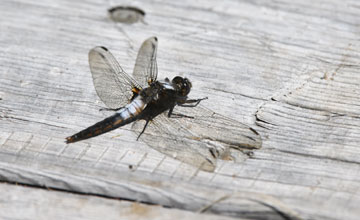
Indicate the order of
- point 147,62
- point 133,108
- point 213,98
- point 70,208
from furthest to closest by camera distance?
point 147,62, point 133,108, point 213,98, point 70,208

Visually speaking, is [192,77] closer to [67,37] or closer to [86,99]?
[86,99]

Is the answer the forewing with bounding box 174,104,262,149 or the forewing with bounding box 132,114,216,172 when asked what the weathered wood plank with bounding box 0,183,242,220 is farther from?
the forewing with bounding box 174,104,262,149

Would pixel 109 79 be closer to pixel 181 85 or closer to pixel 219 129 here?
pixel 181 85

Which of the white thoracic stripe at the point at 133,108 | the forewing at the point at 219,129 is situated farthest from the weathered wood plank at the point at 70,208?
the white thoracic stripe at the point at 133,108

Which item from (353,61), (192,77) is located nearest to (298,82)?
(353,61)

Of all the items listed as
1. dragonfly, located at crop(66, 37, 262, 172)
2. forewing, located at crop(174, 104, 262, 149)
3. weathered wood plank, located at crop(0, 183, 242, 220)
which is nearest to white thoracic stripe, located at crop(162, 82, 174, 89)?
dragonfly, located at crop(66, 37, 262, 172)

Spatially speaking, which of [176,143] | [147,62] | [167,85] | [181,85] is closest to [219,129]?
[176,143]
